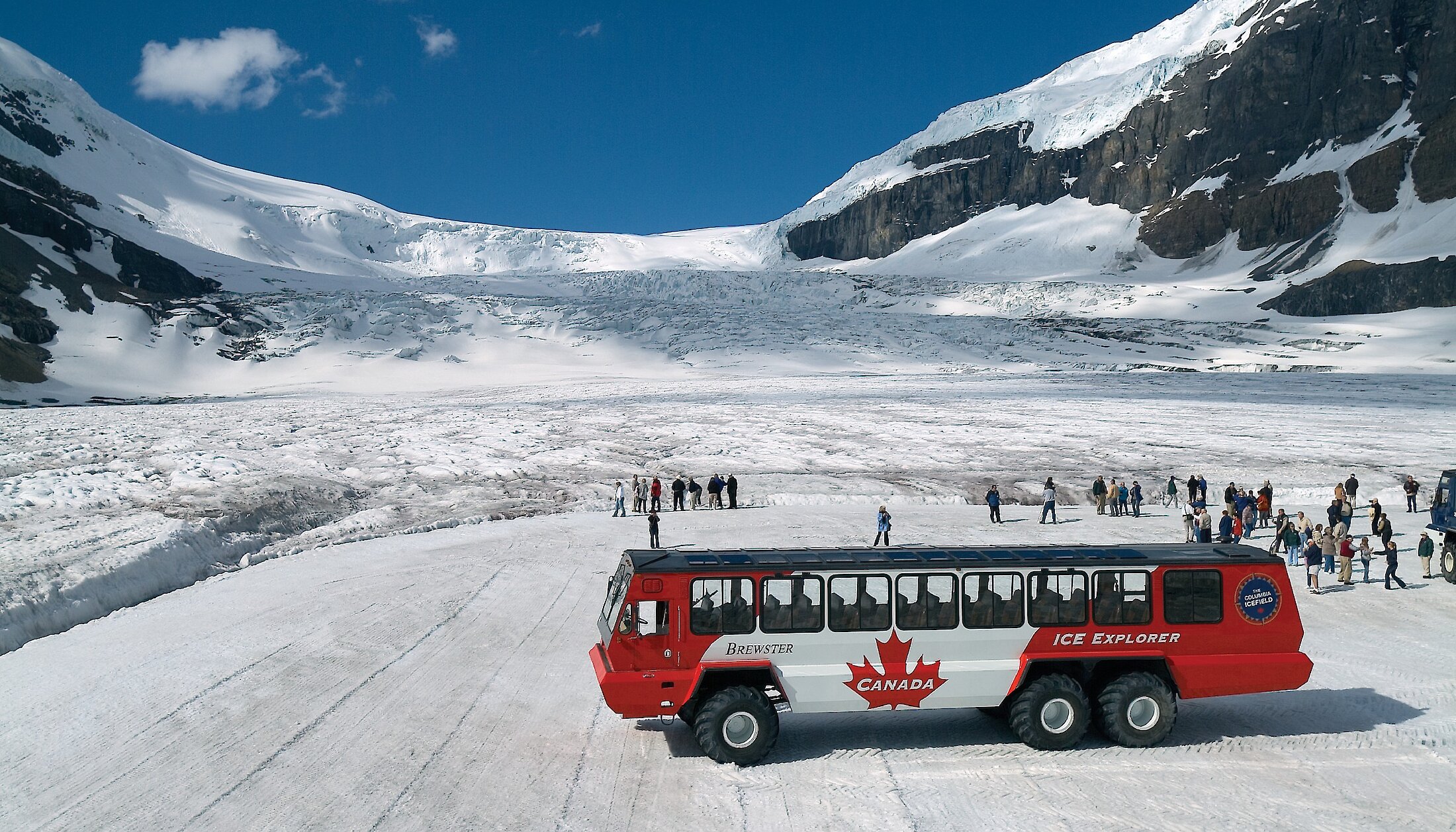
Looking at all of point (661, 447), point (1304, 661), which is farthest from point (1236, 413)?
point (1304, 661)

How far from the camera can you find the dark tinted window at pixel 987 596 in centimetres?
913

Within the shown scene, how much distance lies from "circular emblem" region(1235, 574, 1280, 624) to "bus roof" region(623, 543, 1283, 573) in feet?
0.73

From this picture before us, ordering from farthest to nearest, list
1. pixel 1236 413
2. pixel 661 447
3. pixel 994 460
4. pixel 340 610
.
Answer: pixel 1236 413 < pixel 661 447 < pixel 994 460 < pixel 340 610

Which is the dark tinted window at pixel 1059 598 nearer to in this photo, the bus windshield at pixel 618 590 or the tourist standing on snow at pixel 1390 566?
the bus windshield at pixel 618 590

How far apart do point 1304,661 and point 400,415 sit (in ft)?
146

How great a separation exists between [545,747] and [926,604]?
14.3 feet

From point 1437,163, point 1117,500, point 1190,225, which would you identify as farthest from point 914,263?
point 1117,500

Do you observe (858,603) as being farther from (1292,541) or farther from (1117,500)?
(1117,500)

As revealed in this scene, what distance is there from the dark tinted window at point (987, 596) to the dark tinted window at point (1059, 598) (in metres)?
0.19

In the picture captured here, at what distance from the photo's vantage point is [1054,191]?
18950 centimetres

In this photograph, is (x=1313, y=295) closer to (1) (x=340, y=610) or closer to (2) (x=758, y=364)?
(2) (x=758, y=364)

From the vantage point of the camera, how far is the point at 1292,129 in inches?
6004

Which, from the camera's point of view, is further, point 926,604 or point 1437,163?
point 1437,163

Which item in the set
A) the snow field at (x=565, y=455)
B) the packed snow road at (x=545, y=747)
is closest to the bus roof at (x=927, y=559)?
the packed snow road at (x=545, y=747)
